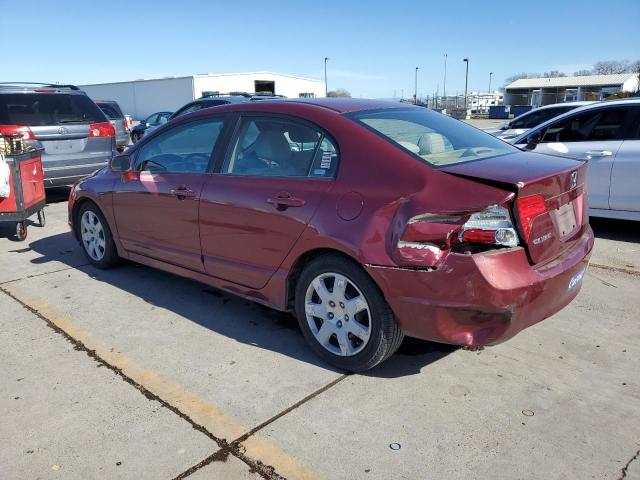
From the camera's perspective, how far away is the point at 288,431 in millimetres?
2725

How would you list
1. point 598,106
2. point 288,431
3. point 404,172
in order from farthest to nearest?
point 598,106, point 404,172, point 288,431

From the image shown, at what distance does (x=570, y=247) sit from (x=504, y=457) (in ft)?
4.47

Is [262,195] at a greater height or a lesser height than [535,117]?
lesser

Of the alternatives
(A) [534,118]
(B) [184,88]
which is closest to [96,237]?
(A) [534,118]

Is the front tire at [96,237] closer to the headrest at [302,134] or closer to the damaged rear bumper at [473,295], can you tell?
the headrest at [302,134]

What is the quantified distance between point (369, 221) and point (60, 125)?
690 centimetres

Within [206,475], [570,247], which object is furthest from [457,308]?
[206,475]

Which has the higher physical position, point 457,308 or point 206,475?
point 457,308

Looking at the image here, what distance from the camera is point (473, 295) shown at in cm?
270

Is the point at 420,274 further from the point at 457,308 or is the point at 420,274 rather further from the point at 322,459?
the point at 322,459

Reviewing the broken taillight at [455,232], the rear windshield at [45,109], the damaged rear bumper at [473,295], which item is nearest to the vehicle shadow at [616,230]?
the damaged rear bumper at [473,295]

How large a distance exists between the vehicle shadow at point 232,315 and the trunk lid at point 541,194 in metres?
1.04

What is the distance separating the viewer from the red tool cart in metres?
6.25

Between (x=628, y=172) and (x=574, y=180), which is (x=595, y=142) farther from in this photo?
(x=574, y=180)
